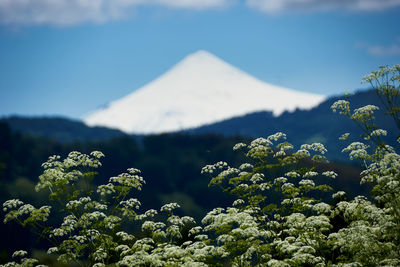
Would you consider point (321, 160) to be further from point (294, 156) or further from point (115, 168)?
point (115, 168)

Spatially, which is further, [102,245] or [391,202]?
[102,245]

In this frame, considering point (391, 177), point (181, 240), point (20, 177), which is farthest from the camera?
point (20, 177)

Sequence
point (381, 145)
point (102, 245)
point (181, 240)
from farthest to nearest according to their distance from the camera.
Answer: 1. point (181, 240)
2. point (102, 245)
3. point (381, 145)

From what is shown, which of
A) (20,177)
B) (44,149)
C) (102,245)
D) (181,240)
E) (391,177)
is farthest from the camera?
(44,149)

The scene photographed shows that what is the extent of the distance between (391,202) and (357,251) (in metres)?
1.24

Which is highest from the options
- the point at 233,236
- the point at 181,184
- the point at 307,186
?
the point at 181,184

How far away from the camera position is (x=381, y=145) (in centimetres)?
1039

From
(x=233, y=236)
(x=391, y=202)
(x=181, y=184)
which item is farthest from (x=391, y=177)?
(x=181, y=184)

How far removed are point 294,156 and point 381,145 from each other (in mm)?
1986

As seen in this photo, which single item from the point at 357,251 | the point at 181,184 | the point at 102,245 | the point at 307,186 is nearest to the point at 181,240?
the point at 102,245

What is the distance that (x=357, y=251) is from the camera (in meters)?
9.38

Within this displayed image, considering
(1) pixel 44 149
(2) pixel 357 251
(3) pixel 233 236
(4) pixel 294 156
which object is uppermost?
(1) pixel 44 149

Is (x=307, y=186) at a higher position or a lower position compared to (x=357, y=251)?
higher

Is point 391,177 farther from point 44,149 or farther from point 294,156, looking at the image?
point 44,149
